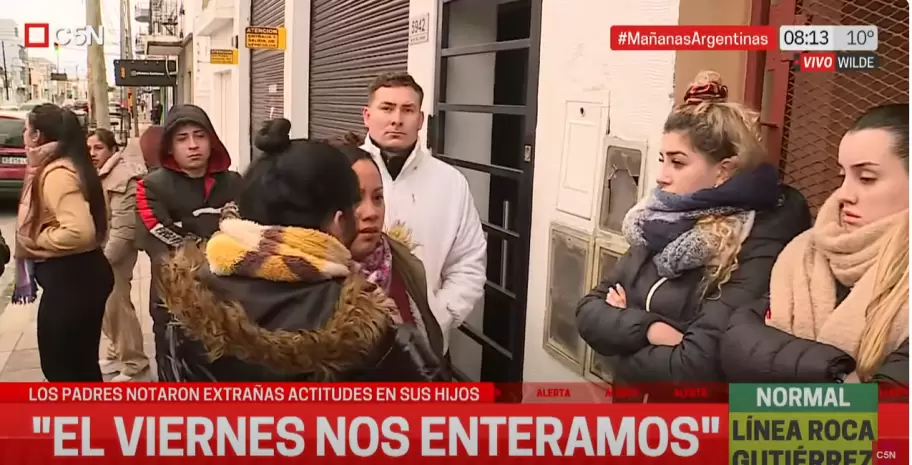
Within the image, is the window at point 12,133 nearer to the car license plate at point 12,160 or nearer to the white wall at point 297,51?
the car license plate at point 12,160

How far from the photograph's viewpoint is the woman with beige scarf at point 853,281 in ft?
5.49

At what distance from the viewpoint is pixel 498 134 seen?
2.01 m

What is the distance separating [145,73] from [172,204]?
329 mm

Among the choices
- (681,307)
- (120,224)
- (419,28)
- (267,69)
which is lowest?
(681,307)

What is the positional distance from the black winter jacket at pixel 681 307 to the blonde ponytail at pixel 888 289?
17cm

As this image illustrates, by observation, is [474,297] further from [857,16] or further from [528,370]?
[857,16]

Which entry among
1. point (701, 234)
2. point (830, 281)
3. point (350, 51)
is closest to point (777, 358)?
point (830, 281)

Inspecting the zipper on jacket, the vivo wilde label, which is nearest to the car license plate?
the zipper on jacket

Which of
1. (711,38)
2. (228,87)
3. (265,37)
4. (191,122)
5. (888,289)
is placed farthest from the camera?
(265,37)

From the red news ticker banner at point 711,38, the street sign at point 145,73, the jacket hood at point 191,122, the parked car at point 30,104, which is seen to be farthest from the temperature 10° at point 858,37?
the parked car at point 30,104

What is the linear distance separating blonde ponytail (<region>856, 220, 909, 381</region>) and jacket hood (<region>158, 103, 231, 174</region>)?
1387mm

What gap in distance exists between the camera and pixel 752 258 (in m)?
1.77

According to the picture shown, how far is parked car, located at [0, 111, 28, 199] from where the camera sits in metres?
1.81

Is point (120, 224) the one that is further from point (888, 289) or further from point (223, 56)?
point (888, 289)
